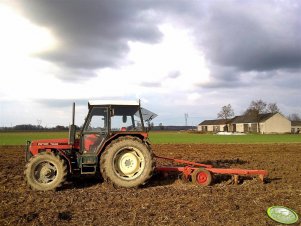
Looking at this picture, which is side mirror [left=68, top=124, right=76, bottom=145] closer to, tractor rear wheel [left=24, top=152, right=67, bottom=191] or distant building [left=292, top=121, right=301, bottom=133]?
tractor rear wheel [left=24, top=152, right=67, bottom=191]

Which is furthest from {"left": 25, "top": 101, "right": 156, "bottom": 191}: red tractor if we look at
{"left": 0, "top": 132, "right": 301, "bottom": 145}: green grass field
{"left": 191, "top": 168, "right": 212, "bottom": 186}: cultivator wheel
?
{"left": 0, "top": 132, "right": 301, "bottom": 145}: green grass field

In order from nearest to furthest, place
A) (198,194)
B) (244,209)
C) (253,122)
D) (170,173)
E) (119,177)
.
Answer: (244,209), (198,194), (119,177), (170,173), (253,122)

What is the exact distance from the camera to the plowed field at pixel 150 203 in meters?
6.61

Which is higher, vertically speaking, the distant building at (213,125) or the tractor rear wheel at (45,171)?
the distant building at (213,125)

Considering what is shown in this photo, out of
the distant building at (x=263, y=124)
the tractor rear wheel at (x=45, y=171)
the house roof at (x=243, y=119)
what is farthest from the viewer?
the house roof at (x=243, y=119)

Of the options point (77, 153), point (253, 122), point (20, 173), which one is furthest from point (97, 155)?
Result: point (253, 122)

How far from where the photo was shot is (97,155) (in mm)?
9773

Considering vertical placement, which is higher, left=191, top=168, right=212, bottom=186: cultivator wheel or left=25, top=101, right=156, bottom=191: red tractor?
left=25, top=101, right=156, bottom=191: red tractor

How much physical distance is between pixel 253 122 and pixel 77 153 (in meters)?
94.5

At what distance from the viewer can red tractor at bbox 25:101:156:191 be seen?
935 centimetres

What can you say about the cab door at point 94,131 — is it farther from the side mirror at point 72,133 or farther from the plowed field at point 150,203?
the plowed field at point 150,203

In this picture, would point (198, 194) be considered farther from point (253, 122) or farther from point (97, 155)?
point (253, 122)

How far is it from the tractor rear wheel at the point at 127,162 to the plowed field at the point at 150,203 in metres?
0.31

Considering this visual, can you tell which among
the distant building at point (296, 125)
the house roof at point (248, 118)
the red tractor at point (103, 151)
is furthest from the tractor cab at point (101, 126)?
the distant building at point (296, 125)
